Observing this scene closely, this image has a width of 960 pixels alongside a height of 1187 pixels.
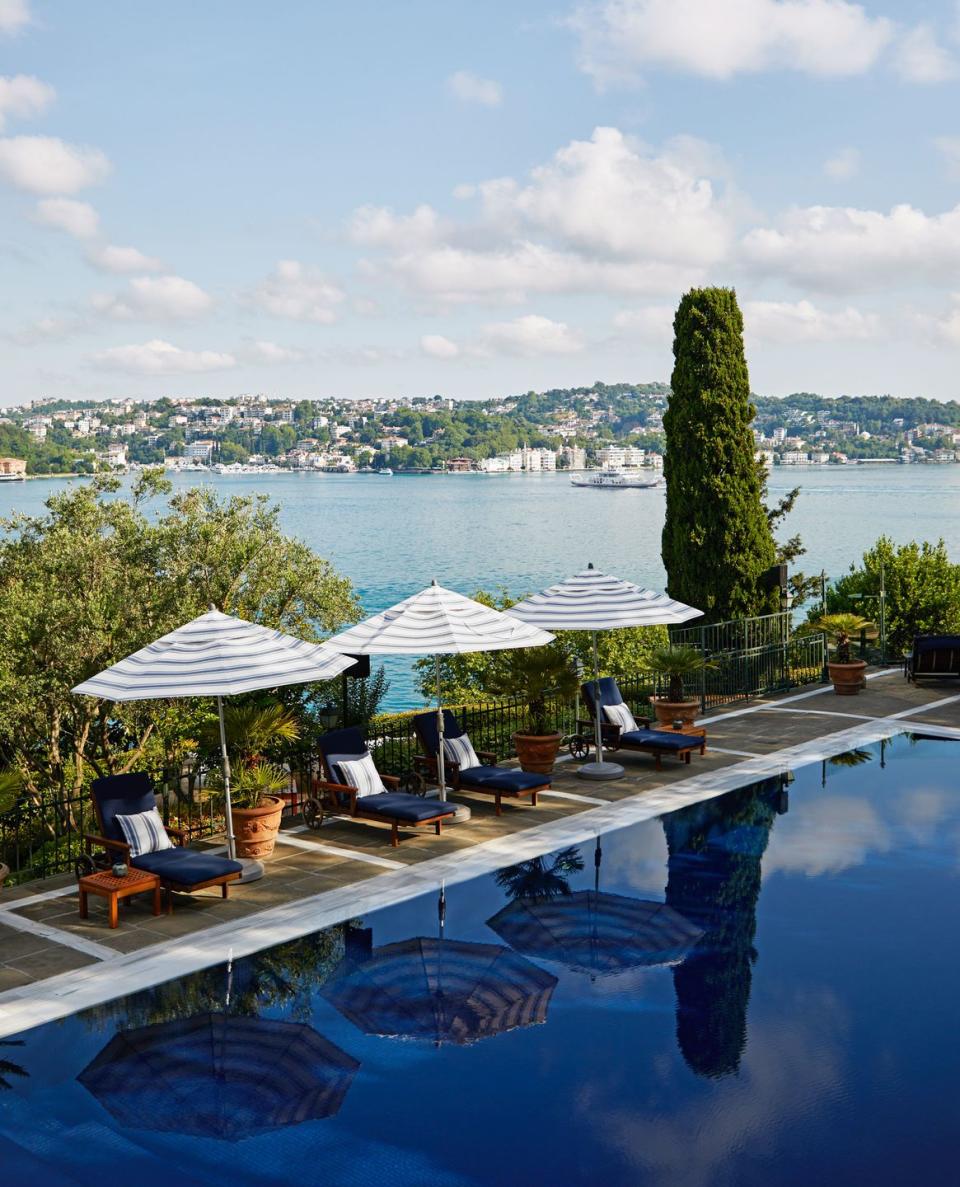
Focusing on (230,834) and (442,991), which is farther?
(230,834)

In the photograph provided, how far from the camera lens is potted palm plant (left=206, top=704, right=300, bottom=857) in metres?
12.4

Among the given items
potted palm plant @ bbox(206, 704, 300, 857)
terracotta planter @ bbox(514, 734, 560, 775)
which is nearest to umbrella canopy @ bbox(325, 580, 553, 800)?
potted palm plant @ bbox(206, 704, 300, 857)

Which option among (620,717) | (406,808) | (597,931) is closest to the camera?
(597,931)

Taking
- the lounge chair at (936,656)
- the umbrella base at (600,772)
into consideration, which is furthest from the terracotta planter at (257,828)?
the lounge chair at (936,656)

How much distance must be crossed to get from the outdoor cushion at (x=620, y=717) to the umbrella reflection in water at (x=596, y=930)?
5.50 m

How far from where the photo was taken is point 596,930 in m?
10.4

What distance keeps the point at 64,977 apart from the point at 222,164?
2852 cm

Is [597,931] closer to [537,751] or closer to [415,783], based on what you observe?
[415,783]

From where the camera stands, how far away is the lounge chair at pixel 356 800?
509 inches

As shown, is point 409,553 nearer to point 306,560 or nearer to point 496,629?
point 306,560

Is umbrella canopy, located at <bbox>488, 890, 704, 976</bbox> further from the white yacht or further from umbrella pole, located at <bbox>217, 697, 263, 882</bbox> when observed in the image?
the white yacht

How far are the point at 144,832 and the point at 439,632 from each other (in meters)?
4.11

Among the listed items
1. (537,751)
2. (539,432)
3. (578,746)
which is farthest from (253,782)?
(539,432)

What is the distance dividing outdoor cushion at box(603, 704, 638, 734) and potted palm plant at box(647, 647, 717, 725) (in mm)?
1294
